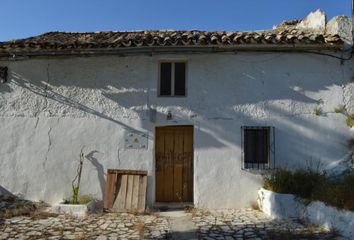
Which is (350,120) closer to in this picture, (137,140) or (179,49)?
(179,49)

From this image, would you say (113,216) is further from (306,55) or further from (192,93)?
(306,55)

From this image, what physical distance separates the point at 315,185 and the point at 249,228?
187 cm

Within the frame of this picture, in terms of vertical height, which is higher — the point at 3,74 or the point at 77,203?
the point at 3,74

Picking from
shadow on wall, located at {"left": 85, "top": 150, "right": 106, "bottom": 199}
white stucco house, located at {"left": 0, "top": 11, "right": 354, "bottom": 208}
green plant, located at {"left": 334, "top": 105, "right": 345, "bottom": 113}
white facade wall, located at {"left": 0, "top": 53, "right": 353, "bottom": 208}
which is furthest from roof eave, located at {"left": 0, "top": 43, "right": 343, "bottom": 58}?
shadow on wall, located at {"left": 85, "top": 150, "right": 106, "bottom": 199}

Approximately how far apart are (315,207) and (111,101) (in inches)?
209

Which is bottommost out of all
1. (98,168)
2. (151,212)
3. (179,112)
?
(151,212)

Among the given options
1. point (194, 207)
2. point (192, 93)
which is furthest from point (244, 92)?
point (194, 207)

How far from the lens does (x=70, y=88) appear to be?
9648 millimetres

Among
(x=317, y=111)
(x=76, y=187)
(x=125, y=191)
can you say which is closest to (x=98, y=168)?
(x=76, y=187)

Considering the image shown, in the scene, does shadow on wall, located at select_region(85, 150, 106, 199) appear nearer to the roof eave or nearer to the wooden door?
the wooden door

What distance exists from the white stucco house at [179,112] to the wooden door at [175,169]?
0.03 metres

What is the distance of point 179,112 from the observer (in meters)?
9.38

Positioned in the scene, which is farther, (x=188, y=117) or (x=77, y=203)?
(x=188, y=117)

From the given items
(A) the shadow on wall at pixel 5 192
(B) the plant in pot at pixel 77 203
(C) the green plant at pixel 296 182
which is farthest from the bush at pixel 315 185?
(A) the shadow on wall at pixel 5 192
